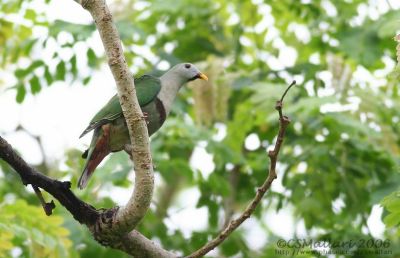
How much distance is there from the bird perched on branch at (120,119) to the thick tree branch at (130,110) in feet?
2.86

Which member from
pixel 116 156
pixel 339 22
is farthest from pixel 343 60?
pixel 116 156

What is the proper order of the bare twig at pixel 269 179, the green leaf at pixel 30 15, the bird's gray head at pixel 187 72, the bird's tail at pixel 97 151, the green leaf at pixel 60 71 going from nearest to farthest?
the bare twig at pixel 269 179
the bird's tail at pixel 97 151
the bird's gray head at pixel 187 72
the green leaf at pixel 60 71
the green leaf at pixel 30 15

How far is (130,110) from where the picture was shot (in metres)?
3.06

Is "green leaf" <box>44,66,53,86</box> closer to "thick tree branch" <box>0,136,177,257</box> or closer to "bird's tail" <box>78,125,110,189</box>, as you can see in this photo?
"bird's tail" <box>78,125,110,189</box>

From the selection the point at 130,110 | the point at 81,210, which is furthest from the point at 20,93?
the point at 130,110

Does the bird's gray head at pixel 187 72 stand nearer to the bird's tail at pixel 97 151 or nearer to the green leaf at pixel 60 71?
the bird's tail at pixel 97 151

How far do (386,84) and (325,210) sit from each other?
142cm

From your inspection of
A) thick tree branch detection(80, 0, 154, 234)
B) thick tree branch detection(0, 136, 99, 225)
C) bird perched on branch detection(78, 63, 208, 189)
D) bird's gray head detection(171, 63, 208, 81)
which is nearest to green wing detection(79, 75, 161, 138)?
bird perched on branch detection(78, 63, 208, 189)

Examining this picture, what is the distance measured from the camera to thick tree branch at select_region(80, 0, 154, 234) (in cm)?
301

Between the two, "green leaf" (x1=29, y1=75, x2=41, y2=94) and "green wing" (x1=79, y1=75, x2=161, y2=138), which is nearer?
"green wing" (x1=79, y1=75, x2=161, y2=138)

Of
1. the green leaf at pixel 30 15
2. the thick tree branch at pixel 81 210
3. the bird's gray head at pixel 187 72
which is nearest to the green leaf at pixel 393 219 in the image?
the thick tree branch at pixel 81 210

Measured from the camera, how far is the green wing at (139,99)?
13.8ft

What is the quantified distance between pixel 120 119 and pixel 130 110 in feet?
3.90

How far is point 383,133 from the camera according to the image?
529 cm
